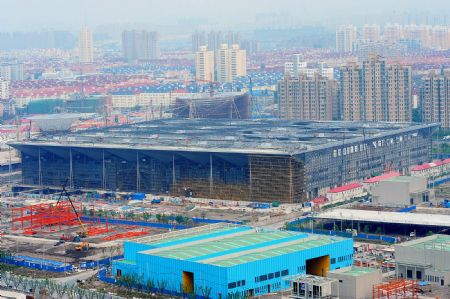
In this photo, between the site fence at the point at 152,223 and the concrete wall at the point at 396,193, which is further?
the concrete wall at the point at 396,193

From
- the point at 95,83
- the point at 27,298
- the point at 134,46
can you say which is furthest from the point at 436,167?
the point at 134,46

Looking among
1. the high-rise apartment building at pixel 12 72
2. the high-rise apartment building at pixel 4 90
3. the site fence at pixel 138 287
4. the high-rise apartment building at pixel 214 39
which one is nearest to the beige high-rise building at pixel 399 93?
the site fence at pixel 138 287

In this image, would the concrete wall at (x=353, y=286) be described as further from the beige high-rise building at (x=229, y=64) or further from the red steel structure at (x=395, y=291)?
the beige high-rise building at (x=229, y=64)

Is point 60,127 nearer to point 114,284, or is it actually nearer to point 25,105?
point 25,105

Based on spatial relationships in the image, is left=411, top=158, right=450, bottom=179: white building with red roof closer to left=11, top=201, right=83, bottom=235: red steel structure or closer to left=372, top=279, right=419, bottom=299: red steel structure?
left=11, top=201, right=83, bottom=235: red steel structure

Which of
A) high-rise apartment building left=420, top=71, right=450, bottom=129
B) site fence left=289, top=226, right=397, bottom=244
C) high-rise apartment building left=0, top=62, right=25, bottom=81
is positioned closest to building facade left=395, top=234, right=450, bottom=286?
site fence left=289, top=226, right=397, bottom=244

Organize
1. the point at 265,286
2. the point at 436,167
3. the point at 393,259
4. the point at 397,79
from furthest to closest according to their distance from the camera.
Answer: the point at 397,79, the point at 436,167, the point at 393,259, the point at 265,286
